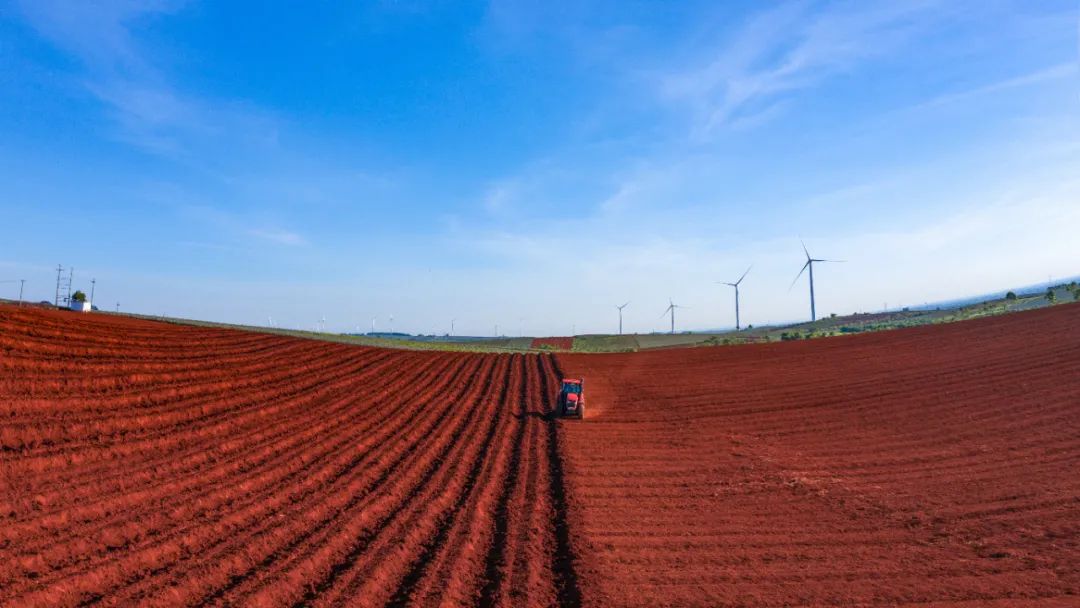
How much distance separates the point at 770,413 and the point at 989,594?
1458cm

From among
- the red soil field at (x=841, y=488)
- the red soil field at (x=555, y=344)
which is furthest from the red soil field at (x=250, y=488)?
the red soil field at (x=555, y=344)

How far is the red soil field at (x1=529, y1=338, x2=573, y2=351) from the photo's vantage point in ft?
245

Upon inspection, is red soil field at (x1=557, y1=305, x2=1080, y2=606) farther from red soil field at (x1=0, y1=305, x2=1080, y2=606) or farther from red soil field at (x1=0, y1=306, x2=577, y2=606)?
red soil field at (x1=0, y1=306, x2=577, y2=606)

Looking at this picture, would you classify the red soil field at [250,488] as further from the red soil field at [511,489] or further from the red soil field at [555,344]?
the red soil field at [555,344]

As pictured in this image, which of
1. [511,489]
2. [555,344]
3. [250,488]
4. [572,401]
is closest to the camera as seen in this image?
[250,488]

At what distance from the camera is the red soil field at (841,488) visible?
7.77m

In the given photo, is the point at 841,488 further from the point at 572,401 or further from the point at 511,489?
the point at 572,401

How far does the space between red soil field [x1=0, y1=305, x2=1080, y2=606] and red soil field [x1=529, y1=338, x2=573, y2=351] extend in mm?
48651

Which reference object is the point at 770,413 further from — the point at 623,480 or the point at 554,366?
the point at 554,366

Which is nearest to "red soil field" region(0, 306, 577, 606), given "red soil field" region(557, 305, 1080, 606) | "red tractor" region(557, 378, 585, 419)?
"red tractor" region(557, 378, 585, 419)

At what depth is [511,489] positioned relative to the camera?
40.5 feet

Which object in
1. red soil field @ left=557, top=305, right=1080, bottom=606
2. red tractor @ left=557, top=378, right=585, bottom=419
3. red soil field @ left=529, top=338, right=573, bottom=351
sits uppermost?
red soil field @ left=529, top=338, right=573, bottom=351

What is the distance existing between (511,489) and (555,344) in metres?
67.8

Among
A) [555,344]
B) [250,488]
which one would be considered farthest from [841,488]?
→ [555,344]
